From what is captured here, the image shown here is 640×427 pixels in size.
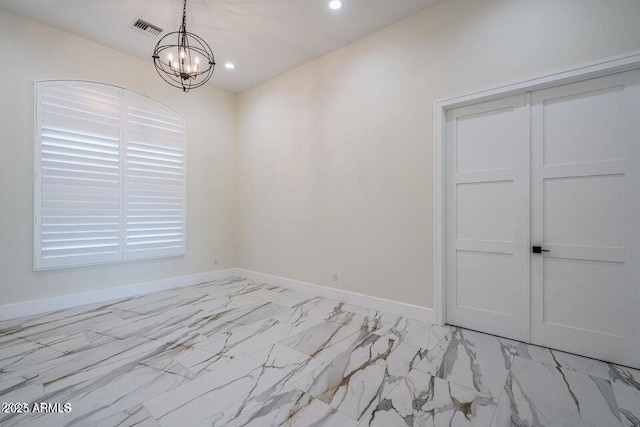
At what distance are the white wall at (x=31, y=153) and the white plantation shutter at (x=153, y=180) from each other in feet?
0.53

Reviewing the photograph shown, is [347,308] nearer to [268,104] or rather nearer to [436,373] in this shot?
[436,373]

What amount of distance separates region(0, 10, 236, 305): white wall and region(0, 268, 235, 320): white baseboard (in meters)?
0.08

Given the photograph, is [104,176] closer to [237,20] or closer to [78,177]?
[78,177]

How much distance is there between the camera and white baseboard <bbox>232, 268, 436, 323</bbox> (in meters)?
3.28

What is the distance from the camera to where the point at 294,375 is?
2.21 meters

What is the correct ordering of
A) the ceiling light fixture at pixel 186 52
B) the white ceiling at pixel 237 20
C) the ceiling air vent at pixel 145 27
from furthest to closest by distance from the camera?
the ceiling air vent at pixel 145 27
the white ceiling at pixel 237 20
the ceiling light fixture at pixel 186 52

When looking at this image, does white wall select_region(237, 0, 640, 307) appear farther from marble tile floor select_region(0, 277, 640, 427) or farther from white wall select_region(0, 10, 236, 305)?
marble tile floor select_region(0, 277, 640, 427)

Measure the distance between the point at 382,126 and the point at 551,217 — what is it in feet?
6.70

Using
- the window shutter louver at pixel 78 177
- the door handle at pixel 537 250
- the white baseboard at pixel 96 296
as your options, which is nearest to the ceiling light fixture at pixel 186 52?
the window shutter louver at pixel 78 177

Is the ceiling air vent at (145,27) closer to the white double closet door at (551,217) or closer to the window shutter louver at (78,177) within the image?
the window shutter louver at (78,177)

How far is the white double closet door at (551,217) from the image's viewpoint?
93.2 inches

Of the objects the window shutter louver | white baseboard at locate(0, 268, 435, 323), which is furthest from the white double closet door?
the window shutter louver

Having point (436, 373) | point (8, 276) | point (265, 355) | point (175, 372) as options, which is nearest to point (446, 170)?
point (436, 373)

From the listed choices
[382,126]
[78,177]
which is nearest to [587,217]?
→ [382,126]
